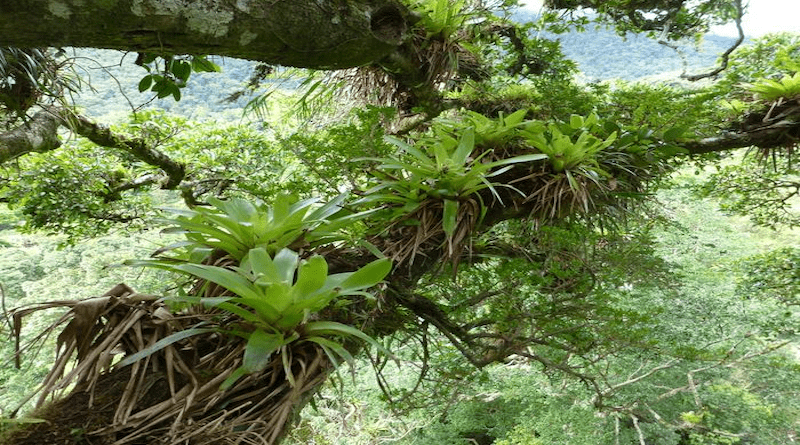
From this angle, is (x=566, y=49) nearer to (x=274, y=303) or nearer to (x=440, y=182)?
(x=440, y=182)

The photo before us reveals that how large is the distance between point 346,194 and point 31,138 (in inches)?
68.3

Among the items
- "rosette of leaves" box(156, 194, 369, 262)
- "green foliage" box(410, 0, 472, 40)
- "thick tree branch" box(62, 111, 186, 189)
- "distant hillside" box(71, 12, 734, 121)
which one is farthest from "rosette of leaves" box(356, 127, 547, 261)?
"distant hillside" box(71, 12, 734, 121)

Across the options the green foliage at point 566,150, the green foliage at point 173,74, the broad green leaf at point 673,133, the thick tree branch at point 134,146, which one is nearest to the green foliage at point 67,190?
the thick tree branch at point 134,146

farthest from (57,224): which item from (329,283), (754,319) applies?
(754,319)

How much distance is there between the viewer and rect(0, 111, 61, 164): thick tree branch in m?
1.90

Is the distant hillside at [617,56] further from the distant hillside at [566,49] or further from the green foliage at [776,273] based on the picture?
the green foliage at [776,273]

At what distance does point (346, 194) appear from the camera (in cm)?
109

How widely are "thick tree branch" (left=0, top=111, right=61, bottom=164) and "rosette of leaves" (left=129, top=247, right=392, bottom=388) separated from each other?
1.56m

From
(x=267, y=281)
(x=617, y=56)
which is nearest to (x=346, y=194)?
(x=267, y=281)

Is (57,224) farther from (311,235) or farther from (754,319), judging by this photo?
(754,319)

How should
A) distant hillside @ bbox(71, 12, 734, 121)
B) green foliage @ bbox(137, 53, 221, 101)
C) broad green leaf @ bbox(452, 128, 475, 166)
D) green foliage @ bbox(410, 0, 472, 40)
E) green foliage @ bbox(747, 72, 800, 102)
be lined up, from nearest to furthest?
broad green leaf @ bbox(452, 128, 475, 166)
green foliage @ bbox(137, 53, 221, 101)
green foliage @ bbox(410, 0, 472, 40)
green foliage @ bbox(747, 72, 800, 102)
distant hillside @ bbox(71, 12, 734, 121)

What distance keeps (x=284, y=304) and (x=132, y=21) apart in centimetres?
58

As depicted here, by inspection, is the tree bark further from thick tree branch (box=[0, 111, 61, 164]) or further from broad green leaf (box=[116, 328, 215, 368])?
thick tree branch (box=[0, 111, 61, 164])

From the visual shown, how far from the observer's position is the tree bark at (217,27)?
772 mm
